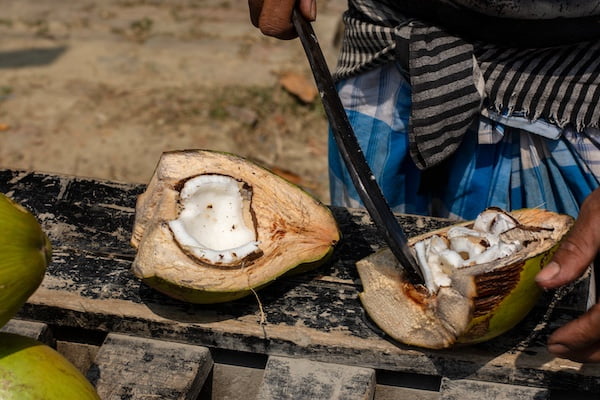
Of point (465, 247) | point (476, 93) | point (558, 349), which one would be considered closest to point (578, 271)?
point (558, 349)

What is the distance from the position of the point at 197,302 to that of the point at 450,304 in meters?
0.52

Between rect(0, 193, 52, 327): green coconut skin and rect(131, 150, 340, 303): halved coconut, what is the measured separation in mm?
357

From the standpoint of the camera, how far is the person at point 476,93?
69.0 inches

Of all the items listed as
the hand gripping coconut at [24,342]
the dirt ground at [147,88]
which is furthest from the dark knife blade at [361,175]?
the dirt ground at [147,88]

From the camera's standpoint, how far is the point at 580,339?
1.37 m

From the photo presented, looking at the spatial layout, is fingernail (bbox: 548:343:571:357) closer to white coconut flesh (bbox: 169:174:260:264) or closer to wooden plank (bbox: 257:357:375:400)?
wooden plank (bbox: 257:357:375:400)

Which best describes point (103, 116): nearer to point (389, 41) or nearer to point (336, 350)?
point (389, 41)

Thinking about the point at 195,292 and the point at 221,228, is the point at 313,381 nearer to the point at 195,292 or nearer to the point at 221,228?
the point at 195,292

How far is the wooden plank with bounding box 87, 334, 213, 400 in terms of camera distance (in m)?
1.46

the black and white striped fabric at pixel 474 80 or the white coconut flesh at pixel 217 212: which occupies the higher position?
the black and white striped fabric at pixel 474 80

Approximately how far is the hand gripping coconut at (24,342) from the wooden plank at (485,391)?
69 centimetres

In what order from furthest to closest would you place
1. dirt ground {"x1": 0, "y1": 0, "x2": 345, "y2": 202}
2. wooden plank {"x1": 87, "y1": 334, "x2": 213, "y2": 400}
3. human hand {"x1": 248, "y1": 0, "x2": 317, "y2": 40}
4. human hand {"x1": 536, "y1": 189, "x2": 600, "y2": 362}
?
dirt ground {"x1": 0, "y1": 0, "x2": 345, "y2": 202}
human hand {"x1": 248, "y1": 0, "x2": 317, "y2": 40}
wooden plank {"x1": 87, "y1": 334, "x2": 213, "y2": 400}
human hand {"x1": 536, "y1": 189, "x2": 600, "y2": 362}

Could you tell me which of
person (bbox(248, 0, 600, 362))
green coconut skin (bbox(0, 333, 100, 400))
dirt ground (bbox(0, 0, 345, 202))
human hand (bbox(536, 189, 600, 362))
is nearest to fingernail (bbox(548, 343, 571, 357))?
human hand (bbox(536, 189, 600, 362))

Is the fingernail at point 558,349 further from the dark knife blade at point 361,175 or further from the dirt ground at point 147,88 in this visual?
the dirt ground at point 147,88
